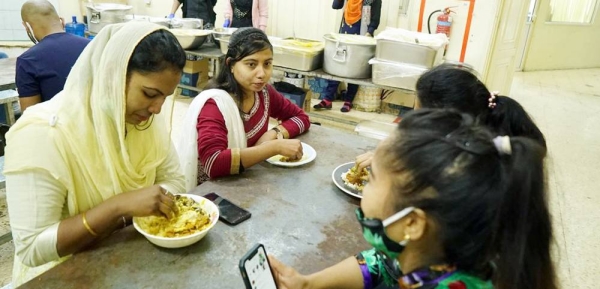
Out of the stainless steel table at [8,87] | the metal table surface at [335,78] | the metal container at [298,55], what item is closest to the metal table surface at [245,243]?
the stainless steel table at [8,87]

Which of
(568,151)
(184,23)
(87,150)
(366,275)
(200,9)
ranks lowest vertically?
(568,151)

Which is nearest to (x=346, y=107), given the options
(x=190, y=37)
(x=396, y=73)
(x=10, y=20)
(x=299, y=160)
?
(x=396, y=73)

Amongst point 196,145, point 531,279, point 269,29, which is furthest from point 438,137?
point 269,29

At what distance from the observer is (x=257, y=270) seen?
0.90 m

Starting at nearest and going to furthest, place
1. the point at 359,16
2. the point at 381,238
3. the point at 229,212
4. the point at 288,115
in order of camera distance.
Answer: the point at 381,238, the point at 229,212, the point at 288,115, the point at 359,16

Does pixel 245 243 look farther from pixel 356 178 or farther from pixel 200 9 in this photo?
pixel 200 9

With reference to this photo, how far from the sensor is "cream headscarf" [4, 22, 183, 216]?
1.07 metres

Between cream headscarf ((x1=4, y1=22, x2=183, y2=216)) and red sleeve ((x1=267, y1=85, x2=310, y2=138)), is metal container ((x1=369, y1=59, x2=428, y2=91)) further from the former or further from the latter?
cream headscarf ((x1=4, y1=22, x2=183, y2=216))

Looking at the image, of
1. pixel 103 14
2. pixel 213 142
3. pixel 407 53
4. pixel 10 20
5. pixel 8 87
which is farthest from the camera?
pixel 10 20

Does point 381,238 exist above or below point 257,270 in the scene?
above

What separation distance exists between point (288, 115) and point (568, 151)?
144 inches

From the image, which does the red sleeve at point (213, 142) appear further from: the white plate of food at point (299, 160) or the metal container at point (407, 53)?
the metal container at point (407, 53)

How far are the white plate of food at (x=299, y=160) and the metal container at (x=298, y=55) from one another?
85.4 inches

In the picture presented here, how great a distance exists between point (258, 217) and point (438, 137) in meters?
0.67
